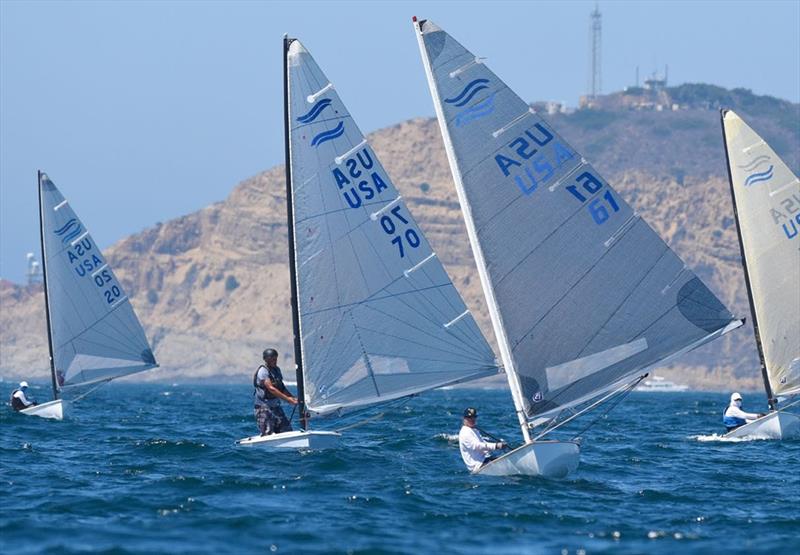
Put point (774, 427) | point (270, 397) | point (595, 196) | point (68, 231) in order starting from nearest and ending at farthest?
point (595, 196) < point (270, 397) < point (774, 427) < point (68, 231)

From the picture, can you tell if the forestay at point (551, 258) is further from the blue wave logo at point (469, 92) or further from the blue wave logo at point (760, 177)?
the blue wave logo at point (760, 177)

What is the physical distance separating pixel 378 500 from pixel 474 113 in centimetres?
562

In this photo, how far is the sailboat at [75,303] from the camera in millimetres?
38219

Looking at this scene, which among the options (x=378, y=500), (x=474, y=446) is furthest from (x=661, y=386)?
(x=378, y=500)

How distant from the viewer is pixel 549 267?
20422 mm

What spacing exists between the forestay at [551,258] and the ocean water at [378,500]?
1.79 m

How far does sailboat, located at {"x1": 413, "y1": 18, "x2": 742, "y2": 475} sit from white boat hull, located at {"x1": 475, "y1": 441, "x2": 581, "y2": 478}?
0.02 meters

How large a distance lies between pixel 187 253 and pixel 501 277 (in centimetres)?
15882

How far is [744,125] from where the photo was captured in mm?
29016

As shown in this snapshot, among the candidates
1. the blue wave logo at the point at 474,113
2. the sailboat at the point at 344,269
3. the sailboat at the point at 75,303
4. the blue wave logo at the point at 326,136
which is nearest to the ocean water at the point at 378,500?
the sailboat at the point at 344,269

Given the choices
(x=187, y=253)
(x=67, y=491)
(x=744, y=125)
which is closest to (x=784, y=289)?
(x=744, y=125)

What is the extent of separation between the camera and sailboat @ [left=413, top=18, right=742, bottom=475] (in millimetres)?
20078

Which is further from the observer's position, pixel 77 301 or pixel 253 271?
pixel 253 271

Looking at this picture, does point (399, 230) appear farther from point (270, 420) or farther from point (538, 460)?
point (538, 460)
